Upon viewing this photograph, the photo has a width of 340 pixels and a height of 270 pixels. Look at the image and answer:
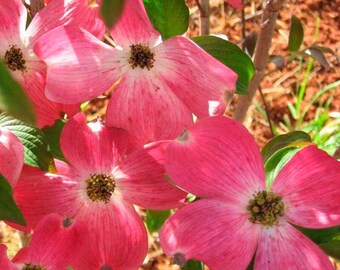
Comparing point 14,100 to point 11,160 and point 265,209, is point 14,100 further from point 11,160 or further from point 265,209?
point 265,209

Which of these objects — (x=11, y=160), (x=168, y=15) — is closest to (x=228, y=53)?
(x=168, y=15)

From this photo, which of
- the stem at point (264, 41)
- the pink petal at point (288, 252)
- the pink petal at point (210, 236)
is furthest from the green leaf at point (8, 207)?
the stem at point (264, 41)

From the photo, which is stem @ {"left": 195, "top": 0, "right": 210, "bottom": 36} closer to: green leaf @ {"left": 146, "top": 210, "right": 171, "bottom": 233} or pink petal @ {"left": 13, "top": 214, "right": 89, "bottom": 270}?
green leaf @ {"left": 146, "top": 210, "right": 171, "bottom": 233}

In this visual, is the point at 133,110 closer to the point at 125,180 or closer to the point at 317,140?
the point at 125,180

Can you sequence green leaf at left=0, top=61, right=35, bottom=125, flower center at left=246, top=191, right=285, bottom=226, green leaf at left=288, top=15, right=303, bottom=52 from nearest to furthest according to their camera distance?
green leaf at left=0, top=61, right=35, bottom=125, flower center at left=246, top=191, right=285, bottom=226, green leaf at left=288, top=15, right=303, bottom=52

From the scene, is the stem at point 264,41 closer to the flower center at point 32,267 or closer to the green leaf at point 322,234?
the green leaf at point 322,234

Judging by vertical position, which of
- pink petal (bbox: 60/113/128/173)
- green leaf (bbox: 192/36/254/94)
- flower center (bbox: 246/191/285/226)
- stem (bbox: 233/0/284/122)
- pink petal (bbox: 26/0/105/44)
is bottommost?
flower center (bbox: 246/191/285/226)

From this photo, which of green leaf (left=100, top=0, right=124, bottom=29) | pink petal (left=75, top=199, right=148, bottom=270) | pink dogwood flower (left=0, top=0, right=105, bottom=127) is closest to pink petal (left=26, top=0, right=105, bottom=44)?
pink dogwood flower (left=0, top=0, right=105, bottom=127)
